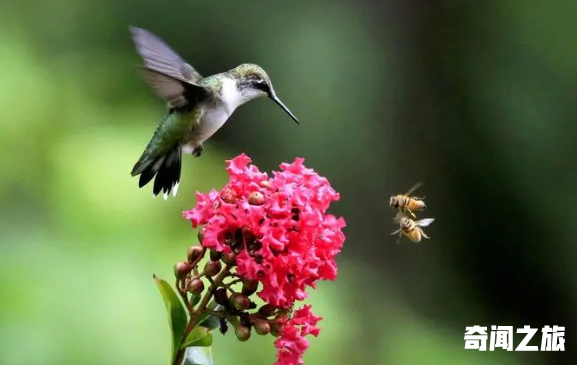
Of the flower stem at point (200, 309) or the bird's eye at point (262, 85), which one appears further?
the bird's eye at point (262, 85)

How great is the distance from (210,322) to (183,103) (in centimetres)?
44

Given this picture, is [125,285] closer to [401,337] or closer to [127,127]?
[127,127]

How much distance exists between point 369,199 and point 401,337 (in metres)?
0.86

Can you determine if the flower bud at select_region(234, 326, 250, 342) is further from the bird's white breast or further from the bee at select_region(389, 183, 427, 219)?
the bee at select_region(389, 183, 427, 219)

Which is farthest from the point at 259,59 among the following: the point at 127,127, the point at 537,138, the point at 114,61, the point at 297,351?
the point at 297,351

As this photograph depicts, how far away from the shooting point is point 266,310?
3.84 ft

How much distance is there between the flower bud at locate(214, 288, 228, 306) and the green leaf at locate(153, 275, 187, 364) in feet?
0.22

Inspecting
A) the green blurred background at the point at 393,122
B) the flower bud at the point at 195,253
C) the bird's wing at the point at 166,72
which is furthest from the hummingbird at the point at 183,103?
the green blurred background at the point at 393,122

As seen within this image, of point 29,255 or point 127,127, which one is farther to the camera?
point 127,127

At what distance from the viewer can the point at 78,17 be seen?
12.8 feet

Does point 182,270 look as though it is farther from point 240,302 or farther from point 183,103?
point 183,103

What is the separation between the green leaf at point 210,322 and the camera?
3.78 feet

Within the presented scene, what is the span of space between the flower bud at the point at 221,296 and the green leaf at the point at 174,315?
67 millimetres

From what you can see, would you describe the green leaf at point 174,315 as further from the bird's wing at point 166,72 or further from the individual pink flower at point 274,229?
the bird's wing at point 166,72
